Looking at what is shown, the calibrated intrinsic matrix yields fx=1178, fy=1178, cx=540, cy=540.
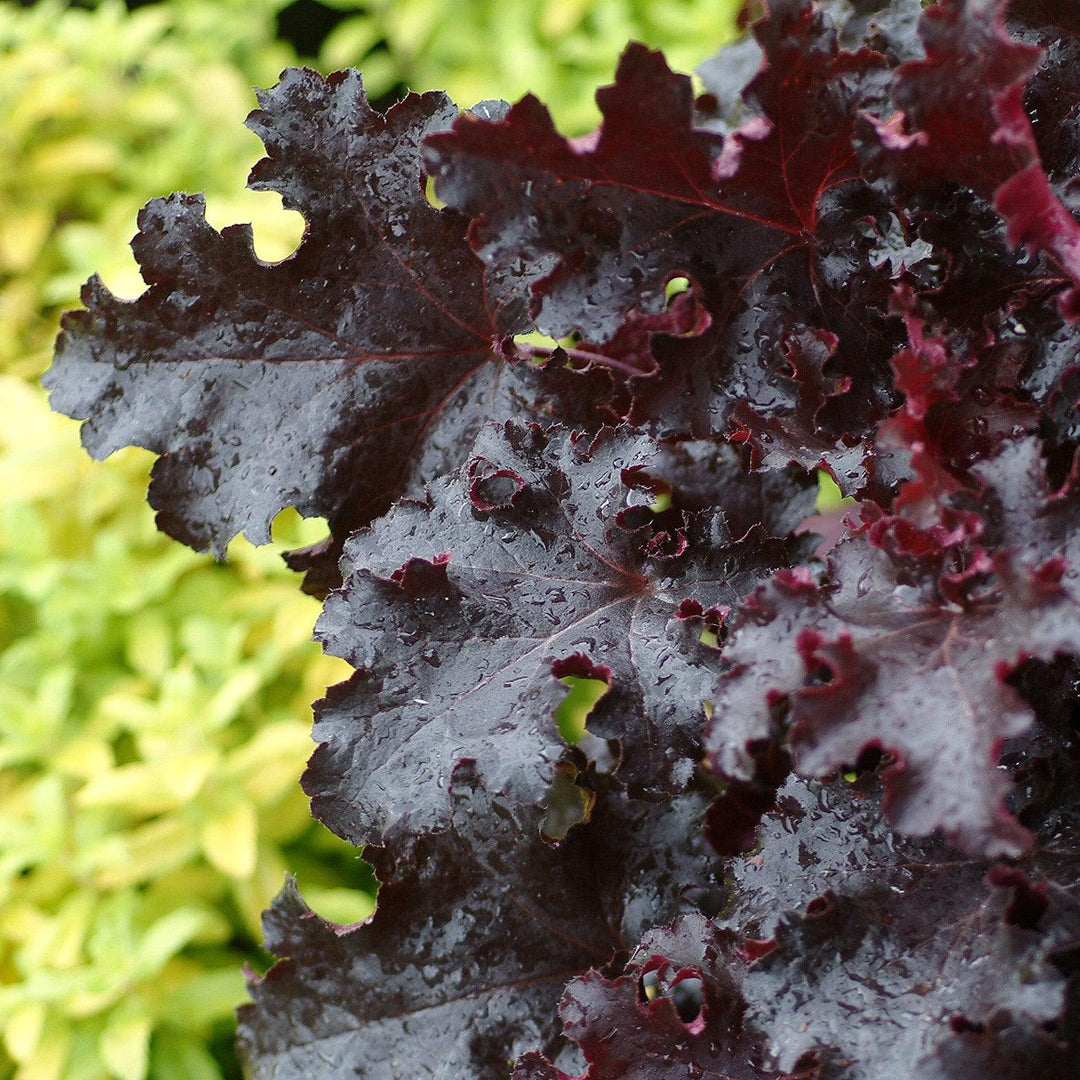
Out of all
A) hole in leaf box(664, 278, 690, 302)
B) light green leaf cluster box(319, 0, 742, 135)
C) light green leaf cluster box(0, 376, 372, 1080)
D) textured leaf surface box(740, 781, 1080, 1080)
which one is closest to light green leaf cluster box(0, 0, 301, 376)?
light green leaf cluster box(319, 0, 742, 135)

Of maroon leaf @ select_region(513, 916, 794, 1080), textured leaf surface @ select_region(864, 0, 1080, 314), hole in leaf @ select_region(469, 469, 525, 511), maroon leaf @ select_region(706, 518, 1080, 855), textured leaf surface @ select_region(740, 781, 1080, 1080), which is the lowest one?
maroon leaf @ select_region(513, 916, 794, 1080)

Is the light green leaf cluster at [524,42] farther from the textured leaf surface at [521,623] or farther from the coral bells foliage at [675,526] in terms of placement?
the textured leaf surface at [521,623]

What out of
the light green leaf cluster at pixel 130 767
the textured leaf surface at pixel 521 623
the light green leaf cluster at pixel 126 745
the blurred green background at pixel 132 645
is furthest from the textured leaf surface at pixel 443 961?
the light green leaf cluster at pixel 130 767

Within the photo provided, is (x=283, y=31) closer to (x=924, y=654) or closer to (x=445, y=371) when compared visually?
(x=445, y=371)

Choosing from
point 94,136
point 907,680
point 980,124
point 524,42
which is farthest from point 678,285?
point 94,136

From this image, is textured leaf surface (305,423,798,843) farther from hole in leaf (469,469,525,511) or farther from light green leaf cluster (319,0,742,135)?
light green leaf cluster (319,0,742,135)

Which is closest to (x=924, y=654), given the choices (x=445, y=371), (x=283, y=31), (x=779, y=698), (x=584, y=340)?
(x=779, y=698)
